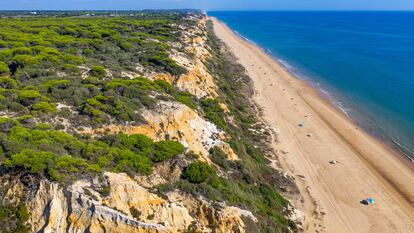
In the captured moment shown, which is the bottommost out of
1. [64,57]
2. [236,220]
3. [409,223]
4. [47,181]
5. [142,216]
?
[409,223]

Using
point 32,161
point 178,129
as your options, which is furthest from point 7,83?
point 178,129

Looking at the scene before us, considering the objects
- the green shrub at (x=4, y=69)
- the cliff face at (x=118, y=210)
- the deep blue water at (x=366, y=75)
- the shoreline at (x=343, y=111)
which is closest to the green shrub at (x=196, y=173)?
the cliff face at (x=118, y=210)

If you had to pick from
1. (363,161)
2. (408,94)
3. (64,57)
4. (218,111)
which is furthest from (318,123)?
(64,57)

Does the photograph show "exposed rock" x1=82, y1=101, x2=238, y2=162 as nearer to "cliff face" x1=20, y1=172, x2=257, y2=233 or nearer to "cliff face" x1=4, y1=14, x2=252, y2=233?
"cliff face" x1=4, y1=14, x2=252, y2=233

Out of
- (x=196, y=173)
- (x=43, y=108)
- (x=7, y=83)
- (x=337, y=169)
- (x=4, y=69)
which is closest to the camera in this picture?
(x=196, y=173)

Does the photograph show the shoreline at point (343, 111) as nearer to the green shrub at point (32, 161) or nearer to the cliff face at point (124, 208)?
the cliff face at point (124, 208)

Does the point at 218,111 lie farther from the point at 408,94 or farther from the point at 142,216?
the point at 408,94

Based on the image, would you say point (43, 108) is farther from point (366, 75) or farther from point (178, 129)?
point (366, 75)
